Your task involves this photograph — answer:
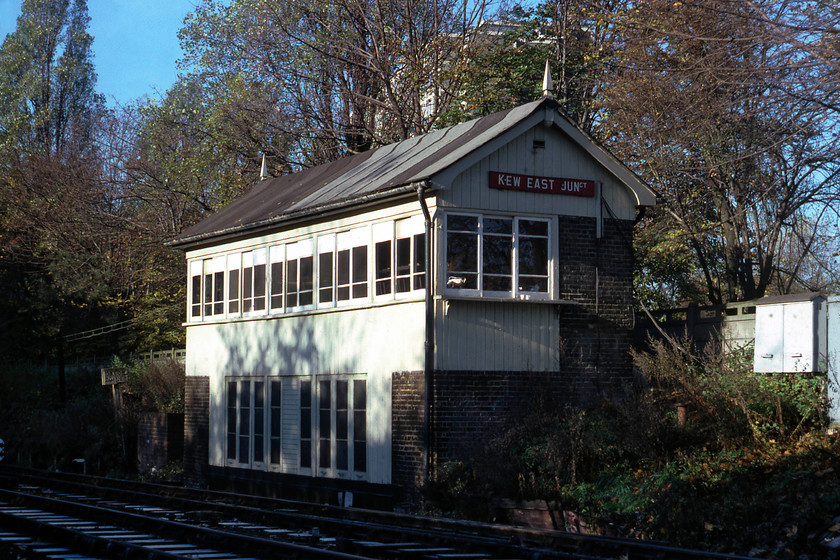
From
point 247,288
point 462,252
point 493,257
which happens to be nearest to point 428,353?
point 462,252

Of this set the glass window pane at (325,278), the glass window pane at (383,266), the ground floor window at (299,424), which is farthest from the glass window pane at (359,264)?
the ground floor window at (299,424)

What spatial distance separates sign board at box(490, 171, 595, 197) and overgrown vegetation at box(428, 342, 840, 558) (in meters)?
3.15

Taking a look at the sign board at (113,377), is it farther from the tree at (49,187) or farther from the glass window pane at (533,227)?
the glass window pane at (533,227)

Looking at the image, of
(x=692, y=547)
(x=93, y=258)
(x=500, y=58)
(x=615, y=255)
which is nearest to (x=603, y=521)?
(x=692, y=547)

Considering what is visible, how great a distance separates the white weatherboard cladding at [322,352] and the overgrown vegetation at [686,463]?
223 cm

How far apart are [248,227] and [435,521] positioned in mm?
10929

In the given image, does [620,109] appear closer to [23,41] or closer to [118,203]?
[118,203]

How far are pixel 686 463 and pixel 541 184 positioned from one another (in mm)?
6121

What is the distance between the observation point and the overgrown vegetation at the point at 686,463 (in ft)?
40.6

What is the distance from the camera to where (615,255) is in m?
20.0

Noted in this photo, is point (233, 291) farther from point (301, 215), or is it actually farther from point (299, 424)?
point (299, 424)

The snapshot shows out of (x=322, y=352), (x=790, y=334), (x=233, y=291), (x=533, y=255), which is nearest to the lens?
(x=790, y=334)

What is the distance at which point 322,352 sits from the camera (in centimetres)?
2153

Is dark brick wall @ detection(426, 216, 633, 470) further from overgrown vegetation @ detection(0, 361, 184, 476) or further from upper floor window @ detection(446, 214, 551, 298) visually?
overgrown vegetation @ detection(0, 361, 184, 476)
